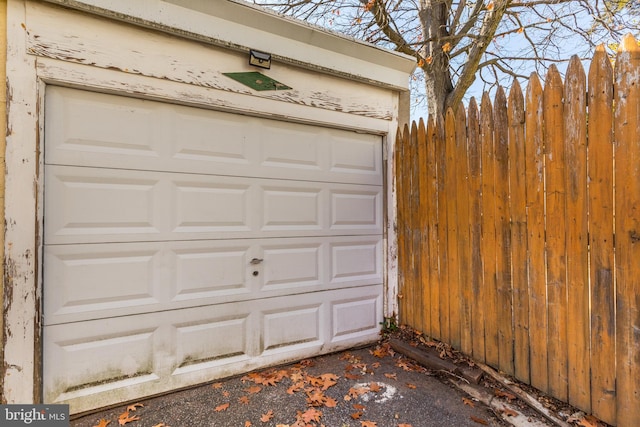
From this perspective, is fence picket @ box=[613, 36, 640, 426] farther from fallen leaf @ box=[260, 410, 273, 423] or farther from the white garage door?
fallen leaf @ box=[260, 410, 273, 423]

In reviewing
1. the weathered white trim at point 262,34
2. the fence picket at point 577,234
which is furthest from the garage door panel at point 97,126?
the fence picket at point 577,234

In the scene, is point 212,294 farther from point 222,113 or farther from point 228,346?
point 222,113

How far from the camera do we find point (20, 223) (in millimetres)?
1946

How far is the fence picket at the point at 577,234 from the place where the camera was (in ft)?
6.00

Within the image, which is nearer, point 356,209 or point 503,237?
point 503,237

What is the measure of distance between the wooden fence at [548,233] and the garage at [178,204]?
2.91ft

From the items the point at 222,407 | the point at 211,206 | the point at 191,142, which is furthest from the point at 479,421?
the point at 191,142

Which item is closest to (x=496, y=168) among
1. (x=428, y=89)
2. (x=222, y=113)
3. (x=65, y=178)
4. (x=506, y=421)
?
(x=506, y=421)

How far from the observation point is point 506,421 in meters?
1.98

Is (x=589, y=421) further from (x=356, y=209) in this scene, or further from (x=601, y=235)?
(x=356, y=209)

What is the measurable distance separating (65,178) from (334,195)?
2.12m

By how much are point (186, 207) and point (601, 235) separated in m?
2.76

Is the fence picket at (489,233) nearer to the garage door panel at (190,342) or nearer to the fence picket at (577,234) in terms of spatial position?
the fence picket at (577,234)

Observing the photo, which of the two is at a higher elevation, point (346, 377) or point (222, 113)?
point (222, 113)
